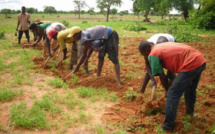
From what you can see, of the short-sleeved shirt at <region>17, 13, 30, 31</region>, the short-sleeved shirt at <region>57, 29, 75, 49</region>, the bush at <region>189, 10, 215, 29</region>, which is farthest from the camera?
the bush at <region>189, 10, 215, 29</region>

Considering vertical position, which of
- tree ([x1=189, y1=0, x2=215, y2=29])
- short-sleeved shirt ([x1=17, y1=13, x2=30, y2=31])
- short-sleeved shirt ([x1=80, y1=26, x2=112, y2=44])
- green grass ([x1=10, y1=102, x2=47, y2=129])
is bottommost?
green grass ([x1=10, y1=102, x2=47, y2=129])

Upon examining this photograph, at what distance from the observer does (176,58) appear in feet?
8.37

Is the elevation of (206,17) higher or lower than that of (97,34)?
higher

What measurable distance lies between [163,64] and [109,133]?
1.33 meters

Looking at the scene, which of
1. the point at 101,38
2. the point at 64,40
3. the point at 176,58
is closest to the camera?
the point at 176,58

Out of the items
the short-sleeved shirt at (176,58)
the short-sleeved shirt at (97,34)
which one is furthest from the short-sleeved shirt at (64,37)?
the short-sleeved shirt at (176,58)

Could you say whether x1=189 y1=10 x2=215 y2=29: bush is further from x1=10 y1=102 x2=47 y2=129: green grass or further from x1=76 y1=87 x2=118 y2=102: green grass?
x1=10 y1=102 x2=47 y2=129: green grass

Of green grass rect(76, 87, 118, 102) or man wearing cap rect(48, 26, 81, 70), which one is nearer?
green grass rect(76, 87, 118, 102)

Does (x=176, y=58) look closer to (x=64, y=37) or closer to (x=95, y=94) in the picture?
(x=95, y=94)

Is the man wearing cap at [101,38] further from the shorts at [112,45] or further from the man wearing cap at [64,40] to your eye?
the man wearing cap at [64,40]

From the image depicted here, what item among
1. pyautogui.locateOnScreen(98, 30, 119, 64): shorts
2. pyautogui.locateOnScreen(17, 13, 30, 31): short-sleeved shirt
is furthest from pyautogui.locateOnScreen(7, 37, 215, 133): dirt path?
pyautogui.locateOnScreen(17, 13, 30, 31): short-sleeved shirt

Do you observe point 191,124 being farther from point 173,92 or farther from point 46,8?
point 46,8

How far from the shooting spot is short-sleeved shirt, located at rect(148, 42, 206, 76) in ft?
8.25

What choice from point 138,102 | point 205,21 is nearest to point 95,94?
point 138,102
